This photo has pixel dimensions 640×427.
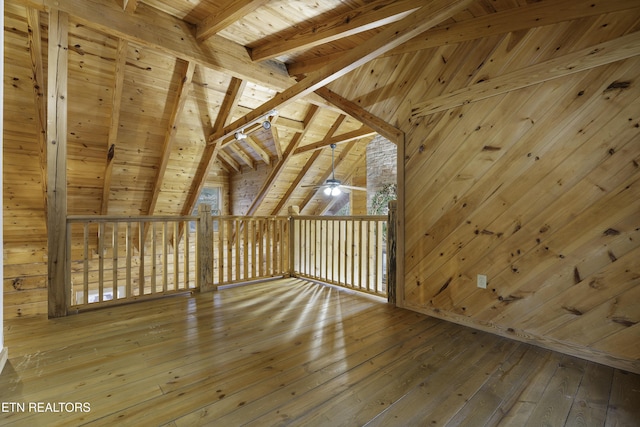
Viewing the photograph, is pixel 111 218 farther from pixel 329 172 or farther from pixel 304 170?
pixel 329 172

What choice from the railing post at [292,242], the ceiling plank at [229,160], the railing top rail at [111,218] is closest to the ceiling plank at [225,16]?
the railing top rail at [111,218]

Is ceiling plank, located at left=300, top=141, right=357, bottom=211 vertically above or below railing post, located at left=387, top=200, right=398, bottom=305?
above

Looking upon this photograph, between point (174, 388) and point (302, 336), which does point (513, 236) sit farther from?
point (174, 388)

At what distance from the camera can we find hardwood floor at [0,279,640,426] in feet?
4.85

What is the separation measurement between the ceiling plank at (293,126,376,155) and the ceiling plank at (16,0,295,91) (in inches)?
85.4

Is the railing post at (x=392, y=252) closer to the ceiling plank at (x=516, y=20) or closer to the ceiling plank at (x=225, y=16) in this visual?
the ceiling plank at (x=516, y=20)

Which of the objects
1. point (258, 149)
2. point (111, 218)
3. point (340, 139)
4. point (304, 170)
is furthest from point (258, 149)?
point (111, 218)

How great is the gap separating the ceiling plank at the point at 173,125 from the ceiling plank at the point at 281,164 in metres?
2.21

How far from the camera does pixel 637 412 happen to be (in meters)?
1.51

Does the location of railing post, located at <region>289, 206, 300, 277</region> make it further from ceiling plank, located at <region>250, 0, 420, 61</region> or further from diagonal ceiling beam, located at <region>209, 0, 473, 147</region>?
ceiling plank, located at <region>250, 0, 420, 61</region>

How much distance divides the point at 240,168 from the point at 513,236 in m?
6.64

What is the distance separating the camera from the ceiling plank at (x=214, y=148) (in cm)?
459

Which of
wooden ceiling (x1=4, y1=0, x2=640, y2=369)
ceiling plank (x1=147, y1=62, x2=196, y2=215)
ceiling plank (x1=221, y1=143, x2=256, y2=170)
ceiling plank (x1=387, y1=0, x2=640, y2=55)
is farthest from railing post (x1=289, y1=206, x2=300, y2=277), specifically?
ceiling plank (x1=221, y1=143, x2=256, y2=170)

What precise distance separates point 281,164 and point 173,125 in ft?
8.10
